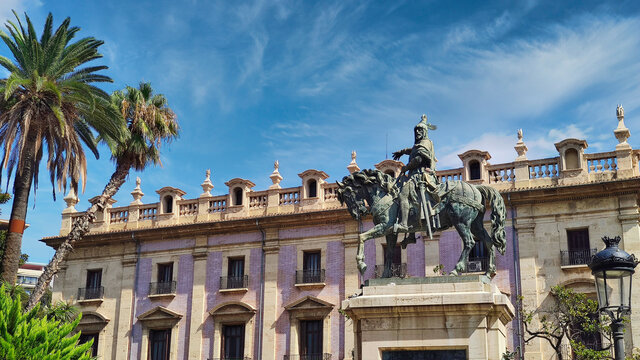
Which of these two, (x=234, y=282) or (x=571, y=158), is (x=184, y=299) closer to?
(x=234, y=282)

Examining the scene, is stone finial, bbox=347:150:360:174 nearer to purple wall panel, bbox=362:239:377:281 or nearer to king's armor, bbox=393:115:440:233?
purple wall panel, bbox=362:239:377:281

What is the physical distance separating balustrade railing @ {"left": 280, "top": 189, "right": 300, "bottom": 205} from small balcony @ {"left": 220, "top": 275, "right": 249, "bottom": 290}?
3.86m

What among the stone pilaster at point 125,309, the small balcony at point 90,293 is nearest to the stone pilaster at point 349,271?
the stone pilaster at point 125,309

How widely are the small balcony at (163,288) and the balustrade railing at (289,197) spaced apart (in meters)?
6.44

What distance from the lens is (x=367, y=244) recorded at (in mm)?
35375

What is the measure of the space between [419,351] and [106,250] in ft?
98.7

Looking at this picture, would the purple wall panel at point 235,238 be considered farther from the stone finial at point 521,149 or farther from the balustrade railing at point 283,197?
the stone finial at point 521,149

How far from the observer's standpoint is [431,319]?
12852 mm

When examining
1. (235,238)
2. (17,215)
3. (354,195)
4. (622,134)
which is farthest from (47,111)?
(622,134)

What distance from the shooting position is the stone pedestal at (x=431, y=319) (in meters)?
12.6

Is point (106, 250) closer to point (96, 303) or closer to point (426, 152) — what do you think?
point (96, 303)

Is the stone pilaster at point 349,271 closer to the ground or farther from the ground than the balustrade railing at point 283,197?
closer to the ground

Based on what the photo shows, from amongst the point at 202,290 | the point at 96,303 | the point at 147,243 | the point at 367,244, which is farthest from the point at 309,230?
the point at 96,303

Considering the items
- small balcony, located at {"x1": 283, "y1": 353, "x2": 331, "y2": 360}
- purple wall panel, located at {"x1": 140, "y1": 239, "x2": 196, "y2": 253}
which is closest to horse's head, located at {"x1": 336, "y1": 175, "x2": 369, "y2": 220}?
small balcony, located at {"x1": 283, "y1": 353, "x2": 331, "y2": 360}
